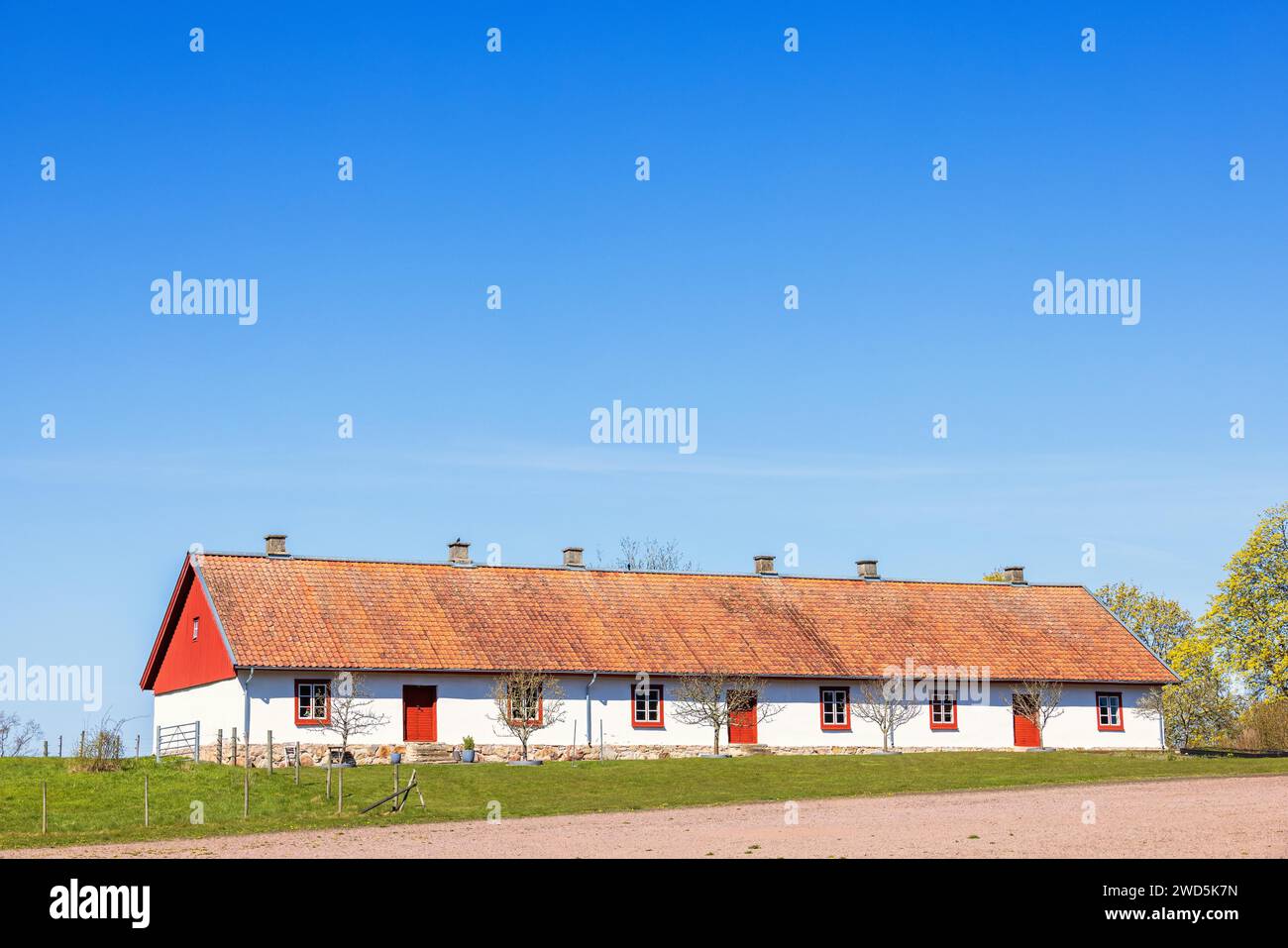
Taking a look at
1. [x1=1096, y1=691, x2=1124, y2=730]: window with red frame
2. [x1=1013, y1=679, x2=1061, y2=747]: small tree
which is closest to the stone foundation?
[x1=1013, y1=679, x2=1061, y2=747]: small tree

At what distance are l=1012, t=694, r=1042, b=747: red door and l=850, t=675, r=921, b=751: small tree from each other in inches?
141

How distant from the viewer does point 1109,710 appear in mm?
50688

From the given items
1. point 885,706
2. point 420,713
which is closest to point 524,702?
point 420,713

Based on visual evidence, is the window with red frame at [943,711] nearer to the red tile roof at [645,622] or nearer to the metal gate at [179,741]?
the red tile roof at [645,622]

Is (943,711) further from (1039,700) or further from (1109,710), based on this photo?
(1109,710)

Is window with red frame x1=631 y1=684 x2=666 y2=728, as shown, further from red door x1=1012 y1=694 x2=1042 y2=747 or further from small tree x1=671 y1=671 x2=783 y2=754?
red door x1=1012 y1=694 x2=1042 y2=747

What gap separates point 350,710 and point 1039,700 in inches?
862

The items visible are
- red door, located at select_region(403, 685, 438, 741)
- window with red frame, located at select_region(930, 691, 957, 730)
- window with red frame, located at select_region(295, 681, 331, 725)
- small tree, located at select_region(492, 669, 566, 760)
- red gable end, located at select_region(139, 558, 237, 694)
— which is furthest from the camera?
window with red frame, located at select_region(930, 691, 957, 730)

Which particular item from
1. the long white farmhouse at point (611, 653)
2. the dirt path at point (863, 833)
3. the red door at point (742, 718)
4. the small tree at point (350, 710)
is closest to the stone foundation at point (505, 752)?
the long white farmhouse at point (611, 653)

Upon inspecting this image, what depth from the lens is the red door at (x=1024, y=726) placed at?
49.3m

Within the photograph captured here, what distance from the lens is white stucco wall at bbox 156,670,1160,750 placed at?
4188 centimetres

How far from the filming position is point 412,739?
43094 millimetres

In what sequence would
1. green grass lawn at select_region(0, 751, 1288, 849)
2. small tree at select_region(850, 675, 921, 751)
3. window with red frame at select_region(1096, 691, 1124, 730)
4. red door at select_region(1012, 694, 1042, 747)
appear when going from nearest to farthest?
green grass lawn at select_region(0, 751, 1288, 849) < small tree at select_region(850, 675, 921, 751) < red door at select_region(1012, 694, 1042, 747) < window with red frame at select_region(1096, 691, 1124, 730)
